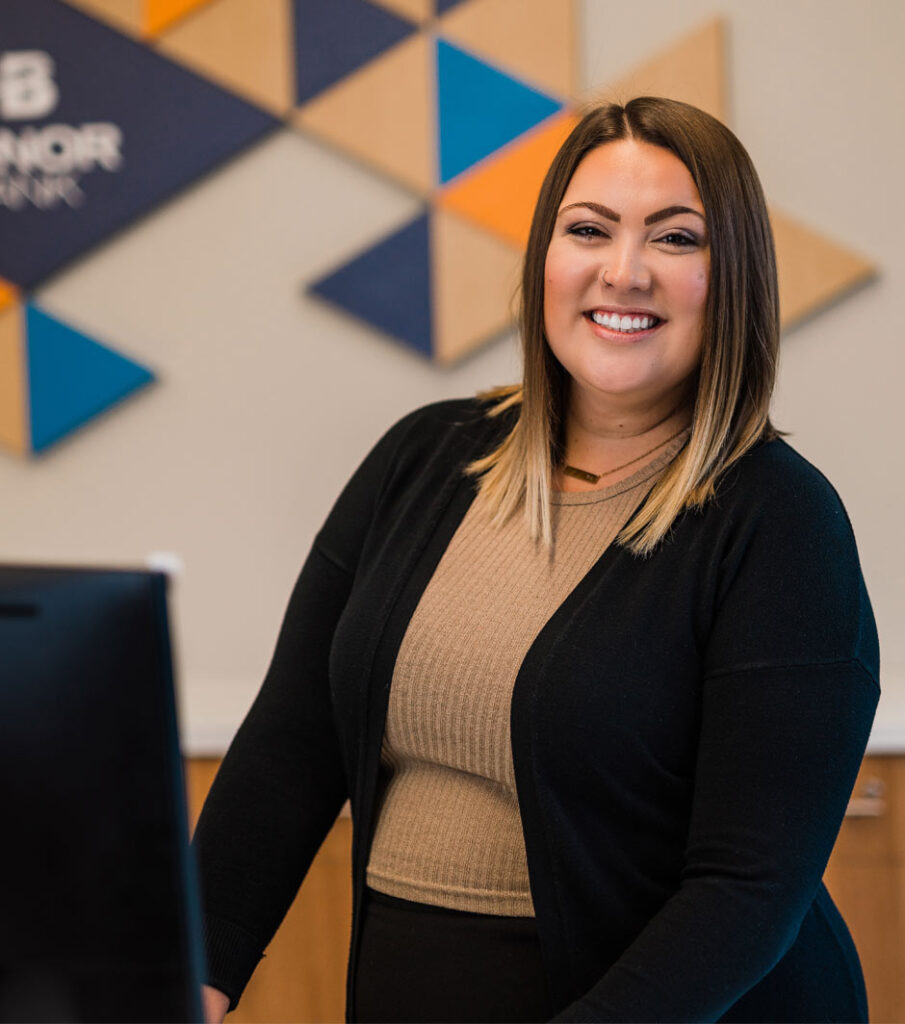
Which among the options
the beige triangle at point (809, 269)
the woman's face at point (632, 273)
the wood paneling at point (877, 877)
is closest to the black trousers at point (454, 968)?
the woman's face at point (632, 273)

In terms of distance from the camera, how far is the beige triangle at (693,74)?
2182 mm

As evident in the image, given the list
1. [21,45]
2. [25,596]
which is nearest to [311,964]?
[25,596]

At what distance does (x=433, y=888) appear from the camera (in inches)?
49.6

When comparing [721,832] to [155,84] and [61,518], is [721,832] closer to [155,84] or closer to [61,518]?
[61,518]

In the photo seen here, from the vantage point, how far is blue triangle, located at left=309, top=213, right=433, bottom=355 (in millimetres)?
2314

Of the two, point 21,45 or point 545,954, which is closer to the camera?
point 545,954

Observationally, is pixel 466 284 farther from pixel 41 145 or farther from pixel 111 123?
pixel 41 145

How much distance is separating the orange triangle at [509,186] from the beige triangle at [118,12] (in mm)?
698

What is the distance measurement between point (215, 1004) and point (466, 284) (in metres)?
1.45

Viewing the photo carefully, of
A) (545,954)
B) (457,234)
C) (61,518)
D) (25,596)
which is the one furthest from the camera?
(61,518)

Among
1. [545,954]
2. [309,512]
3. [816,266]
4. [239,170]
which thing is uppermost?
[239,170]

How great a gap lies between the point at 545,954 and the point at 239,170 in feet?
5.52

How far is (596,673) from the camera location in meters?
1.17

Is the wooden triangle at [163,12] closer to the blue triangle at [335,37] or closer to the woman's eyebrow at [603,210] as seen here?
the blue triangle at [335,37]
